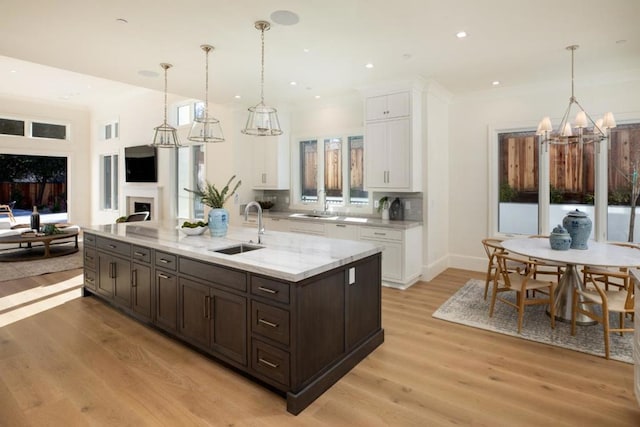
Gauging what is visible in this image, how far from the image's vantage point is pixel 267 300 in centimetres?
239

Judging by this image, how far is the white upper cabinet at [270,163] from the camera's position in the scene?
22.0 ft

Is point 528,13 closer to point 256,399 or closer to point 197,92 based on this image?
point 256,399

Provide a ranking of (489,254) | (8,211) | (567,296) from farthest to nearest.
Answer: (8,211) → (489,254) → (567,296)

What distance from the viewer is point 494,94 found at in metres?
5.53

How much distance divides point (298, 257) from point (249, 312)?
51 cm

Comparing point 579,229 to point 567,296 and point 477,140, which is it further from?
point 477,140

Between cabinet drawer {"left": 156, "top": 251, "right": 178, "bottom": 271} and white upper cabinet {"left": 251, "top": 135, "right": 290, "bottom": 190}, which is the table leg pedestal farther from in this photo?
white upper cabinet {"left": 251, "top": 135, "right": 290, "bottom": 190}

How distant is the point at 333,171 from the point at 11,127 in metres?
8.11

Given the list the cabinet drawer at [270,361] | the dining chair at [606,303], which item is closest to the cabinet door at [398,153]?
the dining chair at [606,303]

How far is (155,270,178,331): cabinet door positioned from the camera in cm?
313

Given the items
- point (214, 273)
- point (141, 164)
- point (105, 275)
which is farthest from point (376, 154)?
point (141, 164)

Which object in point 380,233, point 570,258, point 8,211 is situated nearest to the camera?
point 570,258

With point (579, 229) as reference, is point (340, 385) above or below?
below

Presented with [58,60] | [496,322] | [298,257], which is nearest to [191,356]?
[298,257]
